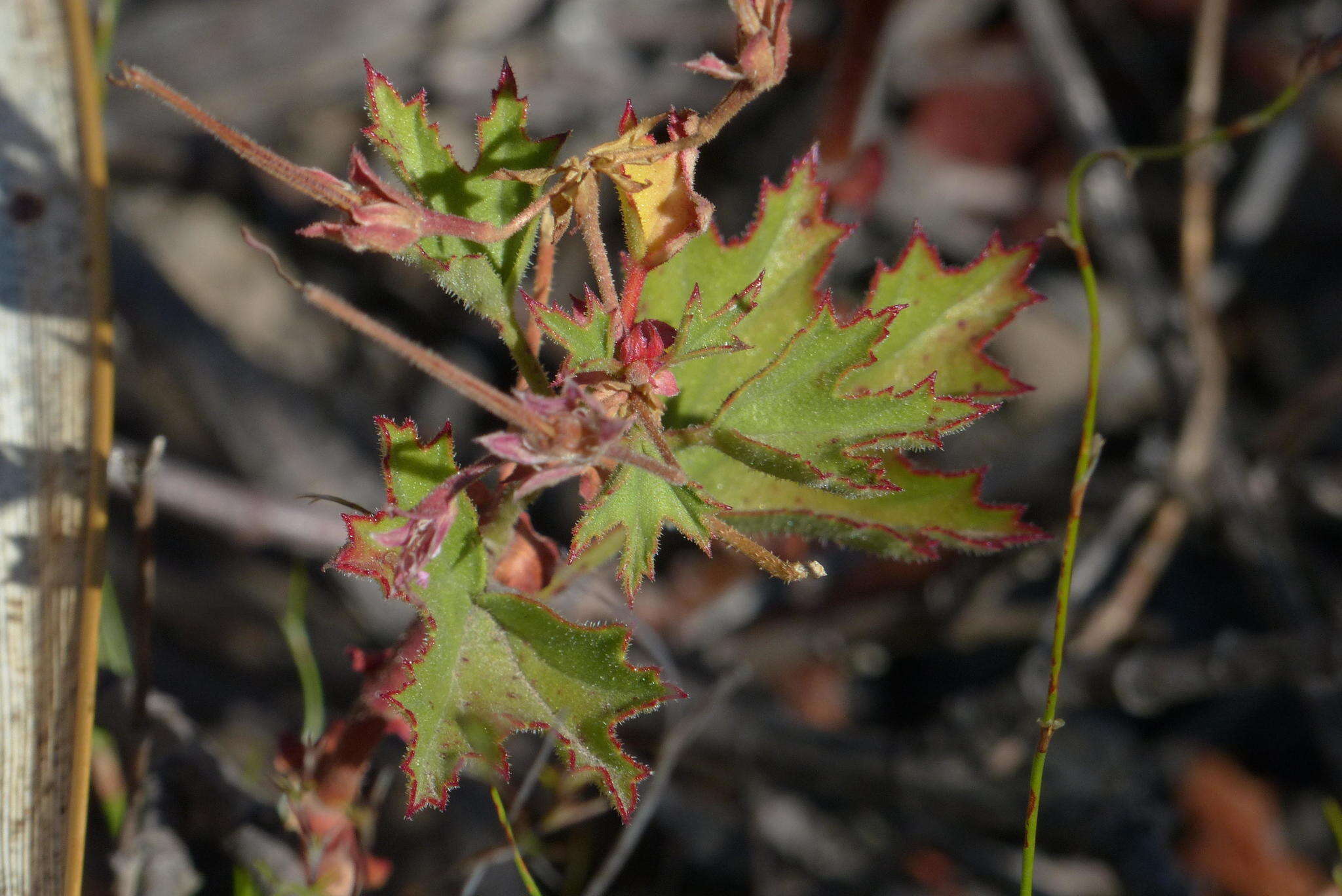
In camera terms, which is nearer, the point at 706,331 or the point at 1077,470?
the point at 706,331

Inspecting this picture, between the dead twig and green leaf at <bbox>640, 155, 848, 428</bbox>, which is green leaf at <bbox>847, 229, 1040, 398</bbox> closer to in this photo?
green leaf at <bbox>640, 155, 848, 428</bbox>

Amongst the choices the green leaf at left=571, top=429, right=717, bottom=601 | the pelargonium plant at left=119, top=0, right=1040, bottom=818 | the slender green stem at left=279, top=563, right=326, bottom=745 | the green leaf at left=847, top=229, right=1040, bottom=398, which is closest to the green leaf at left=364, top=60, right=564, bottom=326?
the pelargonium plant at left=119, top=0, right=1040, bottom=818

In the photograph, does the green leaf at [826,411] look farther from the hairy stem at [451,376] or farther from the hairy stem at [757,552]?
the hairy stem at [451,376]

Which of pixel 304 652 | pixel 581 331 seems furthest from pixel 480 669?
pixel 304 652

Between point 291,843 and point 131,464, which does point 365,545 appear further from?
point 291,843

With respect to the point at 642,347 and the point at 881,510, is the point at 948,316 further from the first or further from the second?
the point at 642,347

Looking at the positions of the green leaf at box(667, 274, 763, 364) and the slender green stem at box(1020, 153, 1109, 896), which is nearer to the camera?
the green leaf at box(667, 274, 763, 364)

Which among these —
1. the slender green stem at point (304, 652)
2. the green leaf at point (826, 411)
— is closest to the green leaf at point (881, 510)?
the green leaf at point (826, 411)
